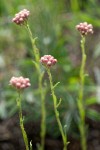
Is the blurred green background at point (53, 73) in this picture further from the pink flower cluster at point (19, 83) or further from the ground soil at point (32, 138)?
the pink flower cluster at point (19, 83)

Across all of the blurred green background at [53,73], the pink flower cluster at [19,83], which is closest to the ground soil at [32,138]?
the blurred green background at [53,73]

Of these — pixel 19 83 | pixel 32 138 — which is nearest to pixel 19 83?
pixel 19 83

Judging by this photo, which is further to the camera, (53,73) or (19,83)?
(53,73)

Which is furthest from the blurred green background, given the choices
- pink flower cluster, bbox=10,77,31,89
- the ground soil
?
pink flower cluster, bbox=10,77,31,89

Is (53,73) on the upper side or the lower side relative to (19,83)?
upper

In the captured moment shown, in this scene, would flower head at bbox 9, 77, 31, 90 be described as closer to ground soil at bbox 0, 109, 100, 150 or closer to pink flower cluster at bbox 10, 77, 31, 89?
pink flower cluster at bbox 10, 77, 31, 89

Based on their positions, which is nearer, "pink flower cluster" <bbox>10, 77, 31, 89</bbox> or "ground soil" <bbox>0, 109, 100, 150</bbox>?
"pink flower cluster" <bbox>10, 77, 31, 89</bbox>

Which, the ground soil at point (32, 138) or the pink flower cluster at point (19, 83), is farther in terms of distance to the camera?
the ground soil at point (32, 138)

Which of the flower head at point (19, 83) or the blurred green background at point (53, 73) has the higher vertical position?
the blurred green background at point (53, 73)

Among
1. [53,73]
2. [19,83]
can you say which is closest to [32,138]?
[53,73]

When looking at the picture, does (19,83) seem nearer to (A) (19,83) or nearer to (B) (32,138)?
(A) (19,83)

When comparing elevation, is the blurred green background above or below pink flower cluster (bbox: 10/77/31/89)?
above
